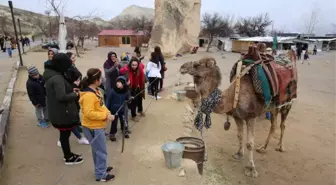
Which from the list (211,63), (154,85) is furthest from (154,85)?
(211,63)

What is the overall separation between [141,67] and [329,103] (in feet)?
24.9

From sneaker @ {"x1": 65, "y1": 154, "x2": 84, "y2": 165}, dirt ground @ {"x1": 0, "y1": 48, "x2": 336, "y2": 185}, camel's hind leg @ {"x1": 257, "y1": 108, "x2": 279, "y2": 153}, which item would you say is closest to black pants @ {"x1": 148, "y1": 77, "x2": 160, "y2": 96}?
dirt ground @ {"x1": 0, "y1": 48, "x2": 336, "y2": 185}

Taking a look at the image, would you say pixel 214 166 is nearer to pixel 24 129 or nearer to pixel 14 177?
pixel 14 177

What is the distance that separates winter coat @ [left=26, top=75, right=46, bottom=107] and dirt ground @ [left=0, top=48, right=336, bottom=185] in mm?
654

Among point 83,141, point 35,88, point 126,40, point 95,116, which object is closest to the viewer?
point 95,116

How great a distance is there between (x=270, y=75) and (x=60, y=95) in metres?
3.29

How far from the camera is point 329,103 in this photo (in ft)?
31.4

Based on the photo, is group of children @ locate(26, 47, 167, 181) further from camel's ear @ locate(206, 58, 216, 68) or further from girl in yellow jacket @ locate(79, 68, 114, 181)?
camel's ear @ locate(206, 58, 216, 68)

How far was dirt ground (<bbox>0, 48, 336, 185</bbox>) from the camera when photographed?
12.2 ft

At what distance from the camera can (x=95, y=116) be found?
10.5ft

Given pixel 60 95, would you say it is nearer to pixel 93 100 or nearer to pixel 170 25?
pixel 93 100

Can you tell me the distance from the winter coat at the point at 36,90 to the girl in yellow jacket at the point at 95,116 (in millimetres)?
2336

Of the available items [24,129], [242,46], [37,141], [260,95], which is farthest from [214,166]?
[242,46]

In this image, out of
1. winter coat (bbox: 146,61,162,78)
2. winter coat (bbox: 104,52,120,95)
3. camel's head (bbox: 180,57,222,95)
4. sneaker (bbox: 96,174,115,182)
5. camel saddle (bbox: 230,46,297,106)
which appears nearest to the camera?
sneaker (bbox: 96,174,115,182)
